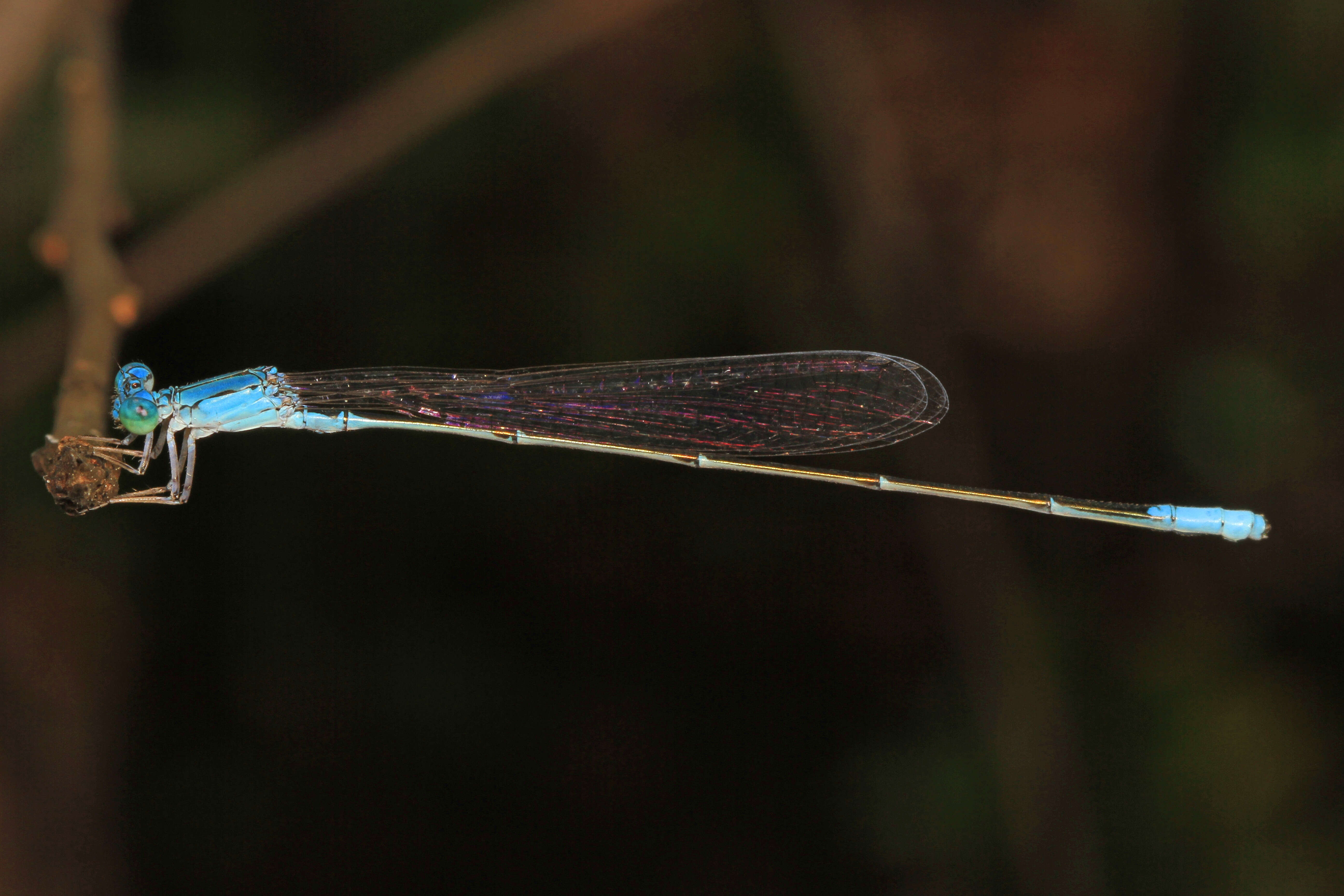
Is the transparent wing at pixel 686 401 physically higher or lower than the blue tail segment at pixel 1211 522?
higher

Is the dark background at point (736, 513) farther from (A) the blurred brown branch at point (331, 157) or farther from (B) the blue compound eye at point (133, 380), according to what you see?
(B) the blue compound eye at point (133, 380)

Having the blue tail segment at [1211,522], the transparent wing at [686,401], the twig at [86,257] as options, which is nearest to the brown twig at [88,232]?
the twig at [86,257]

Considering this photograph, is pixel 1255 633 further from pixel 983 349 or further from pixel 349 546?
pixel 349 546

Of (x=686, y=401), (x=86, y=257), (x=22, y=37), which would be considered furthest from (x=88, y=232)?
(x=686, y=401)

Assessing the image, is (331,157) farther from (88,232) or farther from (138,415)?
(138,415)

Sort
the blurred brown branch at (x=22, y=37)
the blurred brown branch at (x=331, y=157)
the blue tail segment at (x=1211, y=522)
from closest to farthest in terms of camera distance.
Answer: the blurred brown branch at (x=22, y=37) < the blue tail segment at (x=1211, y=522) < the blurred brown branch at (x=331, y=157)

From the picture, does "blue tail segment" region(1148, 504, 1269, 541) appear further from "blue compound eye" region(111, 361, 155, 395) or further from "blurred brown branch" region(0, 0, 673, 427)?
"blue compound eye" region(111, 361, 155, 395)
